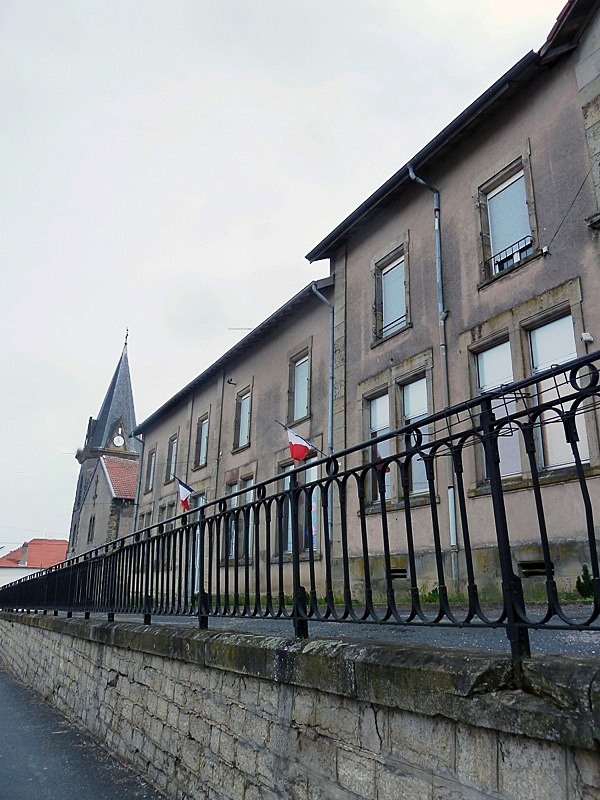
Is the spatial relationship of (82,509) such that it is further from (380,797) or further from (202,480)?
(380,797)

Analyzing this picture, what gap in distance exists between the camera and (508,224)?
11.1 m

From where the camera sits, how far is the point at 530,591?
29.2ft

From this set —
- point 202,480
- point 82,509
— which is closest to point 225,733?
point 202,480

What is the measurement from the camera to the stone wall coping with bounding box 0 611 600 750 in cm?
188

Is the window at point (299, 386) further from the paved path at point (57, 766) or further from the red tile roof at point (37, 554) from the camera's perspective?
the red tile roof at point (37, 554)

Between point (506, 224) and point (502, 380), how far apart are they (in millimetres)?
2907

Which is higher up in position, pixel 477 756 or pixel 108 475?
pixel 108 475

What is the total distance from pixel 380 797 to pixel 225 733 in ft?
4.95

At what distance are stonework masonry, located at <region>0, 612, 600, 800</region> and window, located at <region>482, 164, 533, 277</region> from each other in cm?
873

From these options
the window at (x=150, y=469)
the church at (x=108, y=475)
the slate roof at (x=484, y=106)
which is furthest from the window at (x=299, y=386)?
the church at (x=108, y=475)

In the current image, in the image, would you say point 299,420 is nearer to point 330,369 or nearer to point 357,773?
point 330,369

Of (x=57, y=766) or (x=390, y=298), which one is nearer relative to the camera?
(x=57, y=766)

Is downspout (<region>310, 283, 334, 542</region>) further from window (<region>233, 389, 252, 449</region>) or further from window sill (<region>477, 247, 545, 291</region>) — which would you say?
window (<region>233, 389, 252, 449</region>)

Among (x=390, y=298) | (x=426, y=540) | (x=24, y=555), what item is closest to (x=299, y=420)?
(x=390, y=298)
